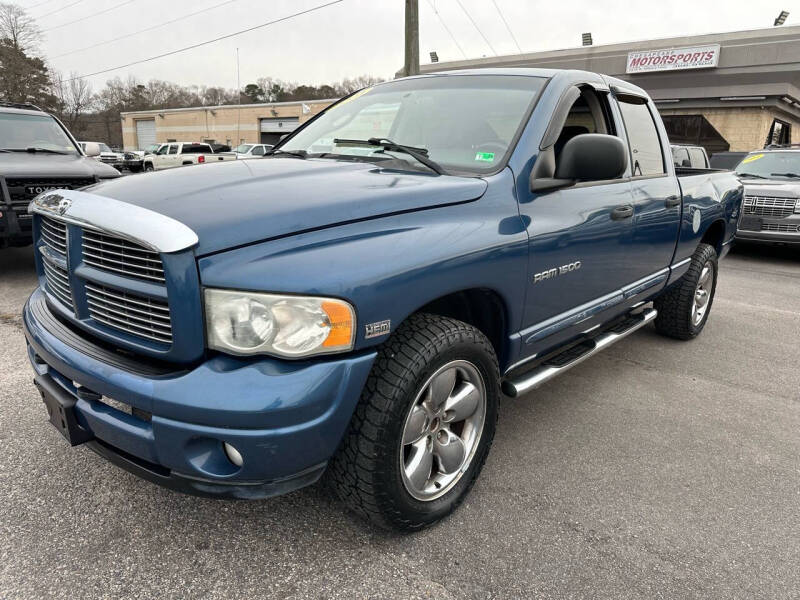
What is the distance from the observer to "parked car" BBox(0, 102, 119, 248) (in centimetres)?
559

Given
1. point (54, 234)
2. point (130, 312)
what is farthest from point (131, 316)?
point (54, 234)

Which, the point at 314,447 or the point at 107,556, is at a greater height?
the point at 314,447

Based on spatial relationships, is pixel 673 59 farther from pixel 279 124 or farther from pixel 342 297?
pixel 279 124

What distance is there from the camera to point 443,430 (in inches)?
90.4

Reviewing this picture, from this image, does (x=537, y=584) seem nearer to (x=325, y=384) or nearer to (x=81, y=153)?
(x=325, y=384)

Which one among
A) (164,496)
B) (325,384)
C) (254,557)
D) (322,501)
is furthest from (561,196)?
(164,496)

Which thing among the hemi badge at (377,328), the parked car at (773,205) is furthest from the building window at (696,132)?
the hemi badge at (377,328)

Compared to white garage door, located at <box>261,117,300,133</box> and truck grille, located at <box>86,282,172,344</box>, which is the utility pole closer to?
truck grille, located at <box>86,282,172,344</box>

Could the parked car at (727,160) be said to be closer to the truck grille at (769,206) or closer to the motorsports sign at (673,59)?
the truck grille at (769,206)

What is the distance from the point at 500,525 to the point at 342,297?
1234 millimetres

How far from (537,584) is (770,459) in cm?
174

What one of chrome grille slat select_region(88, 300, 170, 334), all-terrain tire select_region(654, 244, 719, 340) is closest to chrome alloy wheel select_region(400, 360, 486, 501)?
chrome grille slat select_region(88, 300, 170, 334)

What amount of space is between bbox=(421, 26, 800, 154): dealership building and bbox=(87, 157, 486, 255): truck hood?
69.9ft

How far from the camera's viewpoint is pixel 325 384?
1728mm
